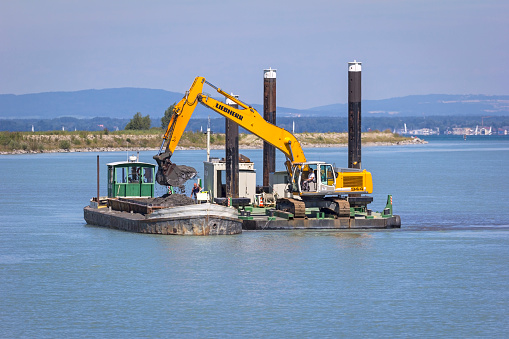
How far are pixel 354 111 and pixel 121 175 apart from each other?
40.0 ft

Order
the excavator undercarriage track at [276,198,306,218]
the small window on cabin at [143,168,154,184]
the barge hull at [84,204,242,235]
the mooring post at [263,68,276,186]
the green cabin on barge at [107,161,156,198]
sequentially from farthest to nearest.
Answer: the mooring post at [263,68,276,186] → the small window on cabin at [143,168,154,184] → the green cabin on barge at [107,161,156,198] → the excavator undercarriage track at [276,198,306,218] → the barge hull at [84,204,242,235]

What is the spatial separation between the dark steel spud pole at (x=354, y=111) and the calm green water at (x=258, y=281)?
162 inches

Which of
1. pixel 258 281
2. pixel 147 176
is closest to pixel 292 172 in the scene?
pixel 147 176

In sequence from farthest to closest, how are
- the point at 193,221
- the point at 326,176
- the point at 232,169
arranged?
the point at 232,169 < the point at 326,176 < the point at 193,221

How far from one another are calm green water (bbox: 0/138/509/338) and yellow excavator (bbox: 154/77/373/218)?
4.94ft

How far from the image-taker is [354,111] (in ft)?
151

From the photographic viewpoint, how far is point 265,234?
4284 centimetres

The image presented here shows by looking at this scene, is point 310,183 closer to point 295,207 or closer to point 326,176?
point 326,176

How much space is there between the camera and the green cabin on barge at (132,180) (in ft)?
159

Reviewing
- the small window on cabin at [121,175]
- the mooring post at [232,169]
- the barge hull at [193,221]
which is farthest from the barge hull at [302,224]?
the small window on cabin at [121,175]

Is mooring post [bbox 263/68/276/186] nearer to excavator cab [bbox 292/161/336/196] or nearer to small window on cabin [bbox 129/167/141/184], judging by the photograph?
small window on cabin [bbox 129/167/141/184]

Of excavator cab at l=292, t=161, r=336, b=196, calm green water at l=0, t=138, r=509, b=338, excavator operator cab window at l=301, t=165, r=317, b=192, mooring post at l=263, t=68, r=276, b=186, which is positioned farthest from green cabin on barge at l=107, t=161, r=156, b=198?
excavator operator cab window at l=301, t=165, r=317, b=192

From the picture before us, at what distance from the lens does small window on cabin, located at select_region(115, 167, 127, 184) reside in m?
48.8

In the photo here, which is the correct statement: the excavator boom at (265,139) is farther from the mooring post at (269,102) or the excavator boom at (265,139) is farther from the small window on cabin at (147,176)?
the mooring post at (269,102)
